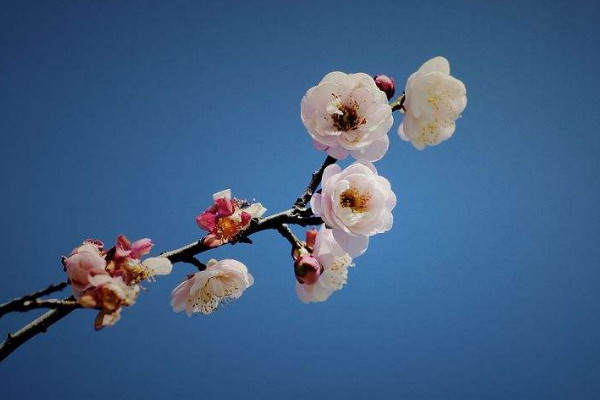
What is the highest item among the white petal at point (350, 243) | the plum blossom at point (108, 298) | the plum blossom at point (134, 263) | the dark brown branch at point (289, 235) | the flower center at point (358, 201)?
the flower center at point (358, 201)

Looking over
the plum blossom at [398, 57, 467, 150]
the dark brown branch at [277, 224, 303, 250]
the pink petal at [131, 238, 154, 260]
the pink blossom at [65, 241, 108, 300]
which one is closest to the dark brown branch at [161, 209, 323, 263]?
the dark brown branch at [277, 224, 303, 250]

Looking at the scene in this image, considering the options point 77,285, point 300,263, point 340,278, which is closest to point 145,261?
point 77,285

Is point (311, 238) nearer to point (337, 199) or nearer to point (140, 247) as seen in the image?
point (337, 199)

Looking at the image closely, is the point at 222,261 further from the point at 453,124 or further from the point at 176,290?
the point at 453,124

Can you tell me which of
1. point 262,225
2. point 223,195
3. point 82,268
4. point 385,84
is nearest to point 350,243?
point 262,225

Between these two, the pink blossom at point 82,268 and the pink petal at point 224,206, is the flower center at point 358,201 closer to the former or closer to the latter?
the pink petal at point 224,206

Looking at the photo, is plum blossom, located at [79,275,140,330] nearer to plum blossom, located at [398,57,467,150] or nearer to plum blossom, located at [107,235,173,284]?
plum blossom, located at [107,235,173,284]

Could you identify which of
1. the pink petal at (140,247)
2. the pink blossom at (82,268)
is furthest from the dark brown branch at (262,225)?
the pink blossom at (82,268)
